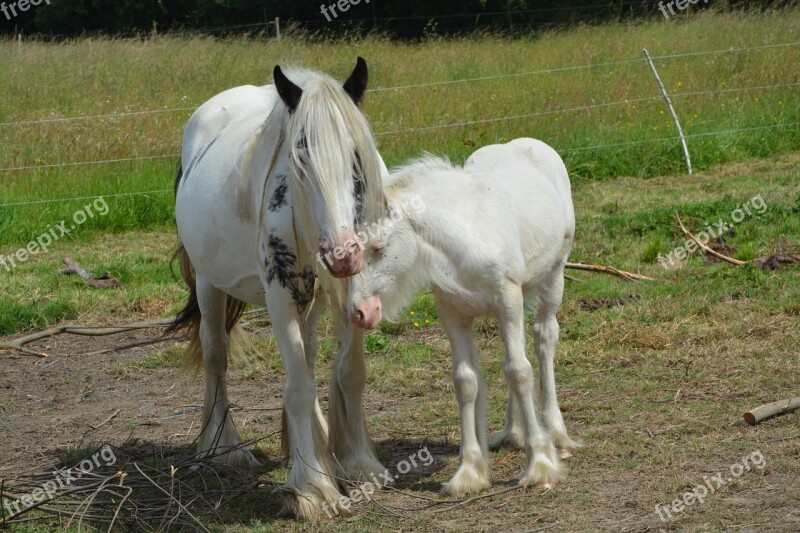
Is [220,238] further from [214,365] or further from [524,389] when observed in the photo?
[524,389]

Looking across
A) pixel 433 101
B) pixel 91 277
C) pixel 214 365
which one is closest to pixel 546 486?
pixel 214 365

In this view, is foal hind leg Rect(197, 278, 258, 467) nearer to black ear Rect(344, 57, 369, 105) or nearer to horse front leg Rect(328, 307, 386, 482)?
horse front leg Rect(328, 307, 386, 482)

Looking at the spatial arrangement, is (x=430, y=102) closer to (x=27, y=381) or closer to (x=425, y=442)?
(x=27, y=381)

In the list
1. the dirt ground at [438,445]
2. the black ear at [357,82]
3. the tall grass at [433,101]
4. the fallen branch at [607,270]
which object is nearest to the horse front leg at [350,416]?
the dirt ground at [438,445]

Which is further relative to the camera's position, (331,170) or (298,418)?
(298,418)

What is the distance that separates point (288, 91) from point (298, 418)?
143 cm

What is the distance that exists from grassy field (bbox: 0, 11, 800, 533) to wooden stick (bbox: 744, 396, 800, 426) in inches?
3.0

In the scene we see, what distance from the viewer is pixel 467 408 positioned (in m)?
4.47

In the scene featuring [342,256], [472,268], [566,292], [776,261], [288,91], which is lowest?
[566,292]

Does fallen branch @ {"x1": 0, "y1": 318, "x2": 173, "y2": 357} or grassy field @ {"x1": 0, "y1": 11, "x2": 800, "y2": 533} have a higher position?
grassy field @ {"x1": 0, "y1": 11, "x2": 800, "y2": 533}

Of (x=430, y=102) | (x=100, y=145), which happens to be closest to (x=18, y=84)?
(x=100, y=145)

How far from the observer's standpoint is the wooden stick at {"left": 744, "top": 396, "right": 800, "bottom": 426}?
4.81 metres

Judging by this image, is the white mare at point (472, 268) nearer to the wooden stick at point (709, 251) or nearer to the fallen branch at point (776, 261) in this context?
the fallen branch at point (776, 261)

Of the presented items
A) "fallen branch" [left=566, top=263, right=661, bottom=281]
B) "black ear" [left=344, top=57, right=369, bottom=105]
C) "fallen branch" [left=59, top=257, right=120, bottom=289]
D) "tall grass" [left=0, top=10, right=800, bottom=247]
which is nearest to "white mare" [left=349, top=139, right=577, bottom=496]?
"black ear" [left=344, top=57, right=369, bottom=105]
